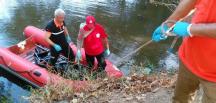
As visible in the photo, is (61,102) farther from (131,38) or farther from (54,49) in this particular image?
(131,38)

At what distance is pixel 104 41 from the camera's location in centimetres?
877

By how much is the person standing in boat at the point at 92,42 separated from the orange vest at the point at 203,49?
18.2ft

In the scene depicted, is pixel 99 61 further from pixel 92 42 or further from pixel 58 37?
pixel 58 37

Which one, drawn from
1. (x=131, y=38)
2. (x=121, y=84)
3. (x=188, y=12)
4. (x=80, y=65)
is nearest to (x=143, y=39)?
(x=131, y=38)

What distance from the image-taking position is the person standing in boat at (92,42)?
8320mm

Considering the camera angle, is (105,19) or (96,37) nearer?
(96,37)

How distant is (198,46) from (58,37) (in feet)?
20.6

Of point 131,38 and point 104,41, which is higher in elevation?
point 104,41

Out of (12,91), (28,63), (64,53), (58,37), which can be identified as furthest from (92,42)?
(12,91)

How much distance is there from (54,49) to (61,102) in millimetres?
3933

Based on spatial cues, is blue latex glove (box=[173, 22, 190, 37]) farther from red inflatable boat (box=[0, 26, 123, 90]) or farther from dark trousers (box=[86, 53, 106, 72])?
dark trousers (box=[86, 53, 106, 72])

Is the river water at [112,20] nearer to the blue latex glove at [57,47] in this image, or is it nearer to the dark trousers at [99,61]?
the dark trousers at [99,61]

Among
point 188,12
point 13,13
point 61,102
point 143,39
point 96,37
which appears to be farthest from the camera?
point 13,13

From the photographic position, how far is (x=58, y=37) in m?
8.69
